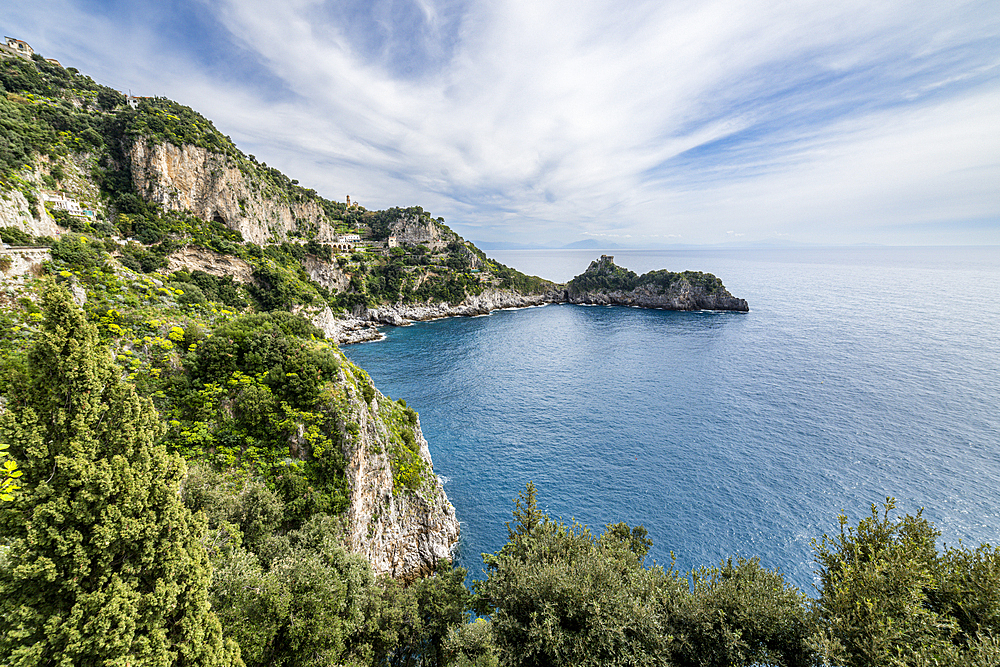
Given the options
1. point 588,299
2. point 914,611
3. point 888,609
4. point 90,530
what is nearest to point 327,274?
point 588,299

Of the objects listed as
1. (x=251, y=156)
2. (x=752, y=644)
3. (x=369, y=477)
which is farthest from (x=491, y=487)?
(x=251, y=156)

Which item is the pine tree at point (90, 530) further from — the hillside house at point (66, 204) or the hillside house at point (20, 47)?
the hillside house at point (20, 47)

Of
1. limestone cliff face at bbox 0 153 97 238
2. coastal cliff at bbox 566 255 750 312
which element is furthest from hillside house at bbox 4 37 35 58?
coastal cliff at bbox 566 255 750 312

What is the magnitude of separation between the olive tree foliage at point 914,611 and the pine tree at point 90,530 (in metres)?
19.2

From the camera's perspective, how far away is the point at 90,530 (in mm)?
8094

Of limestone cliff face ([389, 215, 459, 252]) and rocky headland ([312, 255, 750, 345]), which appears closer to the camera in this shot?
rocky headland ([312, 255, 750, 345])

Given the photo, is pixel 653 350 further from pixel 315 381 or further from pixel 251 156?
pixel 251 156

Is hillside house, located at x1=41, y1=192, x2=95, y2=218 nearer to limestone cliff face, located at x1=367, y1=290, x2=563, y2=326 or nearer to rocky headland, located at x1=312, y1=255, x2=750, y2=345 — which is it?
rocky headland, located at x1=312, y1=255, x2=750, y2=345

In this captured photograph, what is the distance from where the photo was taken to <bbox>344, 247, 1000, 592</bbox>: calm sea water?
27.4 m

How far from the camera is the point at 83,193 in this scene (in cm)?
4256

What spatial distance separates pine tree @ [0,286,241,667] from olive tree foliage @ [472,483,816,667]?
9571 mm

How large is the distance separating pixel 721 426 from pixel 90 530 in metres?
48.9

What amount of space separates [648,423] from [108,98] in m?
100.0

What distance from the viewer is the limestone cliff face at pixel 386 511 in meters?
21.0
